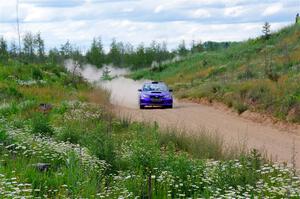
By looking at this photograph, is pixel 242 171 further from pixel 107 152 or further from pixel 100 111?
pixel 100 111

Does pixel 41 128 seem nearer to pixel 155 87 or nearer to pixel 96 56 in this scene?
pixel 155 87

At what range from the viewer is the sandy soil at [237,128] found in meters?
17.5

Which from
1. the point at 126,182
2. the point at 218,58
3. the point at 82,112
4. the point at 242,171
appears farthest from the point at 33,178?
the point at 218,58

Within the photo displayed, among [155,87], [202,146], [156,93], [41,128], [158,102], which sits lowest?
[158,102]

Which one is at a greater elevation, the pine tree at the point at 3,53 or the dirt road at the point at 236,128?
the pine tree at the point at 3,53

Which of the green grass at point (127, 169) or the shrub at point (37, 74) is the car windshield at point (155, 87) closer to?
the shrub at point (37, 74)

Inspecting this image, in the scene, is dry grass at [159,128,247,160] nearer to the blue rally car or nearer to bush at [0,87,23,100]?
bush at [0,87,23,100]

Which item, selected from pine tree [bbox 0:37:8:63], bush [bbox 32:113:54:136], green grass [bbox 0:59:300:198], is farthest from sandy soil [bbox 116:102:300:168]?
→ pine tree [bbox 0:37:8:63]

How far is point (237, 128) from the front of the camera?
74.0ft

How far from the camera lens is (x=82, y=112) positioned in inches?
834

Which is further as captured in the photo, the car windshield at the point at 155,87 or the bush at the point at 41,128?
the car windshield at the point at 155,87

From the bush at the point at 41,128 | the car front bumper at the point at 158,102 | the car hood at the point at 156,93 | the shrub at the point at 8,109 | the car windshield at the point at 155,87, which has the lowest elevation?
the car front bumper at the point at 158,102

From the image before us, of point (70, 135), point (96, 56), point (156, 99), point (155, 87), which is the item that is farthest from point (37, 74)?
point (96, 56)

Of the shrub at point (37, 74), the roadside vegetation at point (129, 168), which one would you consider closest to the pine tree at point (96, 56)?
the shrub at point (37, 74)
